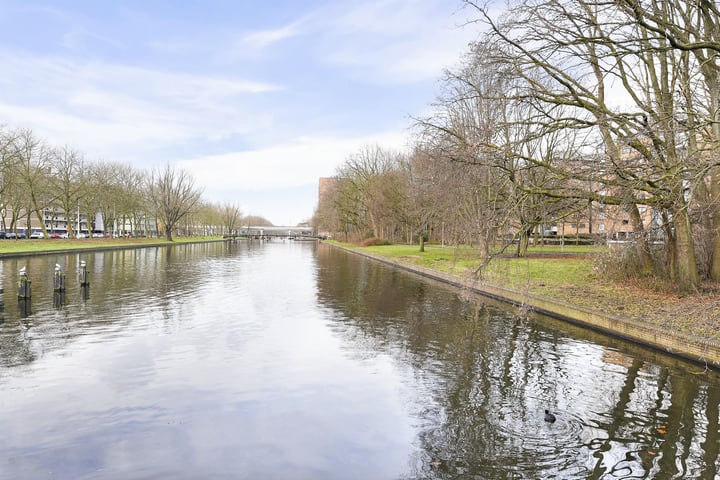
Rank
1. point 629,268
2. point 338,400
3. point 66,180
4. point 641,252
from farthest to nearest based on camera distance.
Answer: point 66,180, point 629,268, point 641,252, point 338,400

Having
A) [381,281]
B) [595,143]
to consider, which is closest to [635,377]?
[595,143]

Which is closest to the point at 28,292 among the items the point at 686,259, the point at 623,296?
the point at 623,296

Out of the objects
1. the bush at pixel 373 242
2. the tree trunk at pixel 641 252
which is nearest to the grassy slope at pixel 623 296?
the tree trunk at pixel 641 252

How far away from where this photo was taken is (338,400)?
23.5ft

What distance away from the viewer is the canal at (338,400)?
17.1ft

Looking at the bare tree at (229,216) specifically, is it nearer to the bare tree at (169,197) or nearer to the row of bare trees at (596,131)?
the bare tree at (169,197)

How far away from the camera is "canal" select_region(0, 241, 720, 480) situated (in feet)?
17.1

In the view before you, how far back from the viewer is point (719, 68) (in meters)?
10.1

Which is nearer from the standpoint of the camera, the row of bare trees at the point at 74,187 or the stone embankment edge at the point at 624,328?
the stone embankment edge at the point at 624,328

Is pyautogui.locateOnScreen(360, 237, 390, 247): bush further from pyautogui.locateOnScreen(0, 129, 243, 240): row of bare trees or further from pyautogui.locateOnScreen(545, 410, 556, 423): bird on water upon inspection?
pyautogui.locateOnScreen(545, 410, 556, 423): bird on water

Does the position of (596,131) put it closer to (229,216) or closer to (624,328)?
(624,328)

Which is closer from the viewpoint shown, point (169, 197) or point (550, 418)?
point (550, 418)

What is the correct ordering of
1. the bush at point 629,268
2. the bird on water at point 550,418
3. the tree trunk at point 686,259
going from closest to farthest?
the bird on water at point 550,418
the tree trunk at point 686,259
the bush at point 629,268

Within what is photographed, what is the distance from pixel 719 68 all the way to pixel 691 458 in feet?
28.0
